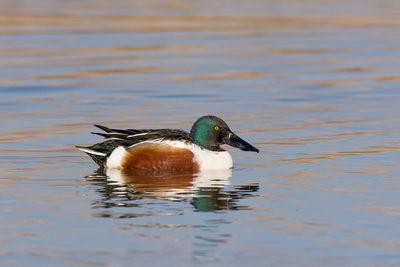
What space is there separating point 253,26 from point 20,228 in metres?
17.1

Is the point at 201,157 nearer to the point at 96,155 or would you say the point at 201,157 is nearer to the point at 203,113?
the point at 96,155

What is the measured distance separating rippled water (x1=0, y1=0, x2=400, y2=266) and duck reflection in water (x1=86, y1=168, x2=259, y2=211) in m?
0.03

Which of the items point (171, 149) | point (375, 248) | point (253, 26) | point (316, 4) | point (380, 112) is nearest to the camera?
point (375, 248)

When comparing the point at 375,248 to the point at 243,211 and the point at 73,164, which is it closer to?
the point at 243,211

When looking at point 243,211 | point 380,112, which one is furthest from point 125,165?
point 380,112

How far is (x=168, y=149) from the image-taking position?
1101 centimetres

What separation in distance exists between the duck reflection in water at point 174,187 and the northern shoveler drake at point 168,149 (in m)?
0.09

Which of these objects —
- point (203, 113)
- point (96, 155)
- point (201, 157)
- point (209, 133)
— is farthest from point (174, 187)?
point (203, 113)

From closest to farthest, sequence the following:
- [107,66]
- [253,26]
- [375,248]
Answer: [375,248]
[107,66]
[253,26]

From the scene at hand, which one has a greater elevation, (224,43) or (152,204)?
(224,43)

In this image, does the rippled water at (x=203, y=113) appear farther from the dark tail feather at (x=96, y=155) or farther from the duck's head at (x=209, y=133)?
the duck's head at (x=209, y=133)

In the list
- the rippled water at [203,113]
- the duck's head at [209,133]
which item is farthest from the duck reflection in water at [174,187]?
the duck's head at [209,133]

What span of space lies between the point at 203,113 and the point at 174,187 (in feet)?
14.8

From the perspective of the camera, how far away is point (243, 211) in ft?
29.2
